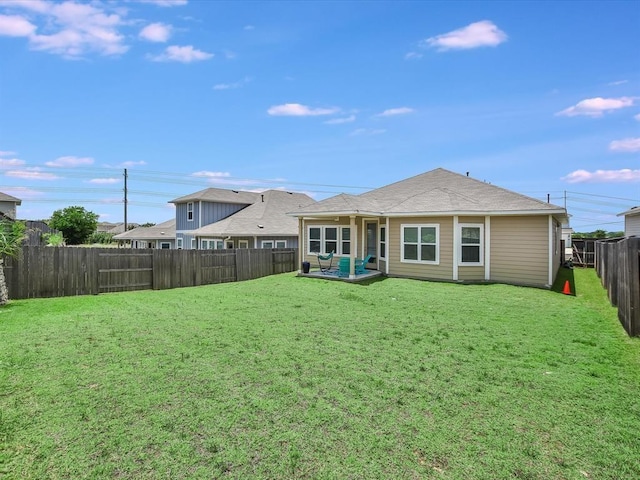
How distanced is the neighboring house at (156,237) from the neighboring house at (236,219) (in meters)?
2.27

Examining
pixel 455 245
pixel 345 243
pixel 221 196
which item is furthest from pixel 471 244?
pixel 221 196

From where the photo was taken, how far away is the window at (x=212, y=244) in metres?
23.4

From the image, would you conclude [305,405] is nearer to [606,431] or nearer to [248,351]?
[248,351]

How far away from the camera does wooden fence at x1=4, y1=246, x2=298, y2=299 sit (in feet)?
35.3

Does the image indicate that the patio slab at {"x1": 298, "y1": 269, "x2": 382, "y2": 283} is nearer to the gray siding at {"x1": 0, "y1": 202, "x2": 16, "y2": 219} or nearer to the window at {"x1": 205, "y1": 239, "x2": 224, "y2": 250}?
the window at {"x1": 205, "y1": 239, "x2": 224, "y2": 250}

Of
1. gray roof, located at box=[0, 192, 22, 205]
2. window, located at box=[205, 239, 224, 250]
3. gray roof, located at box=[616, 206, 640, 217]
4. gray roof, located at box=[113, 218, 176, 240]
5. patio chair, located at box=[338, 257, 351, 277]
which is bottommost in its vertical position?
patio chair, located at box=[338, 257, 351, 277]

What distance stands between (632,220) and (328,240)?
19.7m

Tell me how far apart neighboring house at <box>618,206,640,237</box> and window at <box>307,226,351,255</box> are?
17208 millimetres

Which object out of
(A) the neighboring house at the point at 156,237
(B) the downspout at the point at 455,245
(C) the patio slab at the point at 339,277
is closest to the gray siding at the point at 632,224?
(B) the downspout at the point at 455,245

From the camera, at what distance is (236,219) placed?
24406 mm

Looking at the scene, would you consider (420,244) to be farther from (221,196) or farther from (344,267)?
(221,196)

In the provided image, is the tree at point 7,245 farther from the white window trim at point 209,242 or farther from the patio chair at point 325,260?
the white window trim at point 209,242

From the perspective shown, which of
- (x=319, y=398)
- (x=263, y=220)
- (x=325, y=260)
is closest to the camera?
(x=319, y=398)

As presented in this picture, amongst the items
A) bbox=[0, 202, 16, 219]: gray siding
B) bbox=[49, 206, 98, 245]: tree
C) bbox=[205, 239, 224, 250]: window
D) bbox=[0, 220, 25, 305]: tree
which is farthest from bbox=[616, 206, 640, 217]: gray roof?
bbox=[49, 206, 98, 245]: tree
